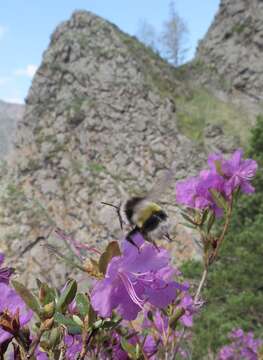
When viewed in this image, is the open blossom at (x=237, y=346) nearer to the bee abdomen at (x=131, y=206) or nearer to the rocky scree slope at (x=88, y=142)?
the bee abdomen at (x=131, y=206)

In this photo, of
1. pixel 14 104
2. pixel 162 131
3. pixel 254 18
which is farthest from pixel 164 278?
pixel 14 104

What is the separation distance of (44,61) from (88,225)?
6.12 meters

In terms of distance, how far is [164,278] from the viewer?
775mm

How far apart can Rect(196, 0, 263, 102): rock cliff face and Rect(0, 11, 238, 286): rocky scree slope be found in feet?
5.66

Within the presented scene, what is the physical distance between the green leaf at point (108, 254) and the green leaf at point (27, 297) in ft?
0.37

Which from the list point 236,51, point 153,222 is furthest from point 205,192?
point 236,51

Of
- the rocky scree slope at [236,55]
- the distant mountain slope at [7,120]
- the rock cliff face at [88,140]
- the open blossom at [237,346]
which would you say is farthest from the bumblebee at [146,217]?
the distant mountain slope at [7,120]

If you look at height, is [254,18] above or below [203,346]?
above

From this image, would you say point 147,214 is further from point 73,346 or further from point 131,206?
point 73,346

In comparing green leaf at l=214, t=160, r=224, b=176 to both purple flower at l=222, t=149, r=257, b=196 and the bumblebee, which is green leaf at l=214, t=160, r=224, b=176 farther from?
the bumblebee

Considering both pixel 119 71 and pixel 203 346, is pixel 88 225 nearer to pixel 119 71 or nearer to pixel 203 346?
pixel 119 71

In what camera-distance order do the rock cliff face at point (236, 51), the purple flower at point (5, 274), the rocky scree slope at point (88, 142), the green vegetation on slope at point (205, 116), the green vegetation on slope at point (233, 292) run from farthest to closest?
the rock cliff face at point (236, 51) → the green vegetation on slope at point (205, 116) → the rocky scree slope at point (88, 142) → the green vegetation on slope at point (233, 292) → the purple flower at point (5, 274)

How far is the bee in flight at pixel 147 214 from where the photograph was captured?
3.09 feet

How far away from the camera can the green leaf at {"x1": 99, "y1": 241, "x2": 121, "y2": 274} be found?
0.61 m
